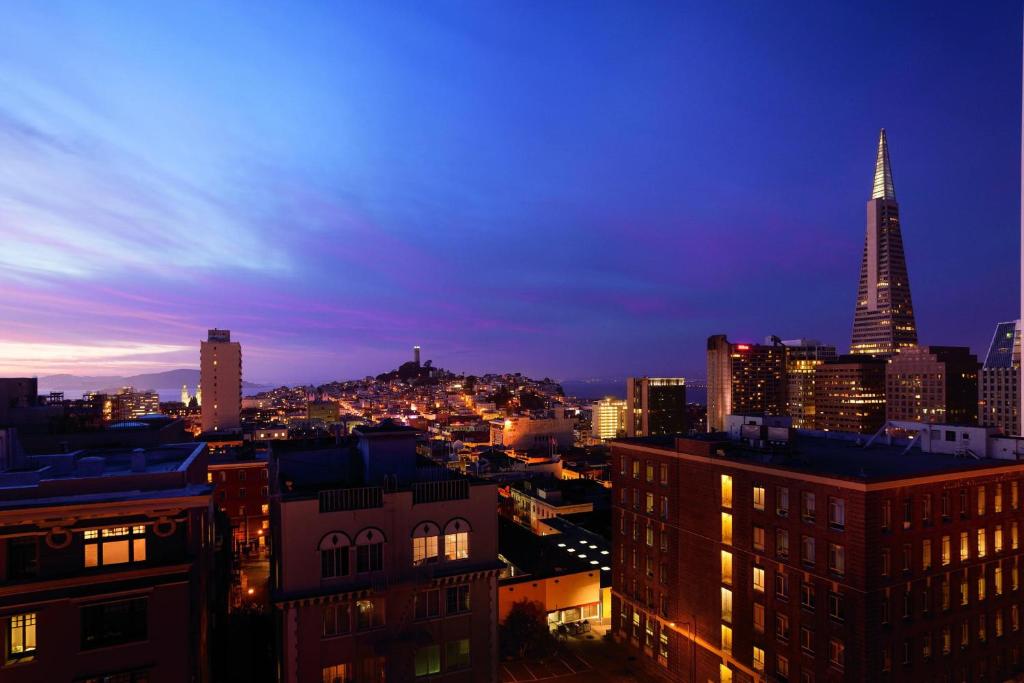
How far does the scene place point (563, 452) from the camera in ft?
504

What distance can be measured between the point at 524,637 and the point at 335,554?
2382 cm

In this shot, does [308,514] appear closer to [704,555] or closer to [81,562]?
[81,562]

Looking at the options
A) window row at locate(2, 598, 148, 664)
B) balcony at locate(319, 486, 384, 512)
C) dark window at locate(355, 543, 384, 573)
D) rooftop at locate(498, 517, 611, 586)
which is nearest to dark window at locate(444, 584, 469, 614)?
dark window at locate(355, 543, 384, 573)

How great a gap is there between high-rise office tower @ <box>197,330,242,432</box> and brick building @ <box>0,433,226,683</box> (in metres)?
120

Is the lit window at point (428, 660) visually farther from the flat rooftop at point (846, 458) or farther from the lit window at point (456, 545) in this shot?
the flat rooftop at point (846, 458)

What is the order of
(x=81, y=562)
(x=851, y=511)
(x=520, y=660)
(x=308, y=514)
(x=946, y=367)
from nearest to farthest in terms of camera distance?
(x=81, y=562)
(x=308, y=514)
(x=851, y=511)
(x=520, y=660)
(x=946, y=367)

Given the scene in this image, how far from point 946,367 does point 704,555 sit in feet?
689

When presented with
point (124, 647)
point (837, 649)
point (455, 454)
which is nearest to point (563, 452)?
point (455, 454)

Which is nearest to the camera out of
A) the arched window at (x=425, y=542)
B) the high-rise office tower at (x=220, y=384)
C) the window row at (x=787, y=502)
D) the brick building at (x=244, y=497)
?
the arched window at (x=425, y=542)

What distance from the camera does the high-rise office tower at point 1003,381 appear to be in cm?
17775

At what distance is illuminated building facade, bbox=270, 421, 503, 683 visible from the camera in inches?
932

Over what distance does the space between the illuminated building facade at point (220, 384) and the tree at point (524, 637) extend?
10664 centimetres

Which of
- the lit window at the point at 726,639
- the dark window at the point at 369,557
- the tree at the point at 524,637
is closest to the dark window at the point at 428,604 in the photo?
the dark window at the point at 369,557

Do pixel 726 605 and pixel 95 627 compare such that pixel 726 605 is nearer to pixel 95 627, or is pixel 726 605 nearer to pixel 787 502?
pixel 787 502
